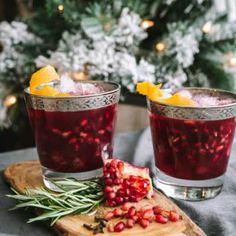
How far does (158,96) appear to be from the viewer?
3.34 ft

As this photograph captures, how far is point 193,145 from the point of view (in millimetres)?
976

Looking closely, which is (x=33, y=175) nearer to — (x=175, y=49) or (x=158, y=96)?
(x=158, y=96)

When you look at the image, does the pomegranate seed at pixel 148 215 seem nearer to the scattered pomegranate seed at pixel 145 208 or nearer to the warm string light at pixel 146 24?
the scattered pomegranate seed at pixel 145 208

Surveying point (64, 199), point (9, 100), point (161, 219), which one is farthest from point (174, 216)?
point (9, 100)

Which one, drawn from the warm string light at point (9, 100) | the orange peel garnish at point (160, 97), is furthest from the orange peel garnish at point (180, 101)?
the warm string light at point (9, 100)

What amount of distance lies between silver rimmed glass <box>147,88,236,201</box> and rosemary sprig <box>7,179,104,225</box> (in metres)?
0.17

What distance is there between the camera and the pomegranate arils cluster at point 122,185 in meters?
0.95

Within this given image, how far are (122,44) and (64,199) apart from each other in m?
1.04

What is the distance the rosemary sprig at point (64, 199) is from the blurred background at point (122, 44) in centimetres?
86

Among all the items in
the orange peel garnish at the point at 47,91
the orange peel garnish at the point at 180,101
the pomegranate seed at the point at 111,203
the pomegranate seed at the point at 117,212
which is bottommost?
the pomegranate seed at the point at 111,203

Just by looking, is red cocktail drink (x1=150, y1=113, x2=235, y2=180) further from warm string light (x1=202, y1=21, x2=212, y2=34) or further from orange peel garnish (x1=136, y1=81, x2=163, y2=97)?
warm string light (x1=202, y1=21, x2=212, y2=34)

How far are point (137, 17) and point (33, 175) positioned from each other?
3.00 ft

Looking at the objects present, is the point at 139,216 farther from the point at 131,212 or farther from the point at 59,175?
the point at 59,175

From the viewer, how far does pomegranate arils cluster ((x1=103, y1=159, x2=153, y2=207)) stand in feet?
3.11
